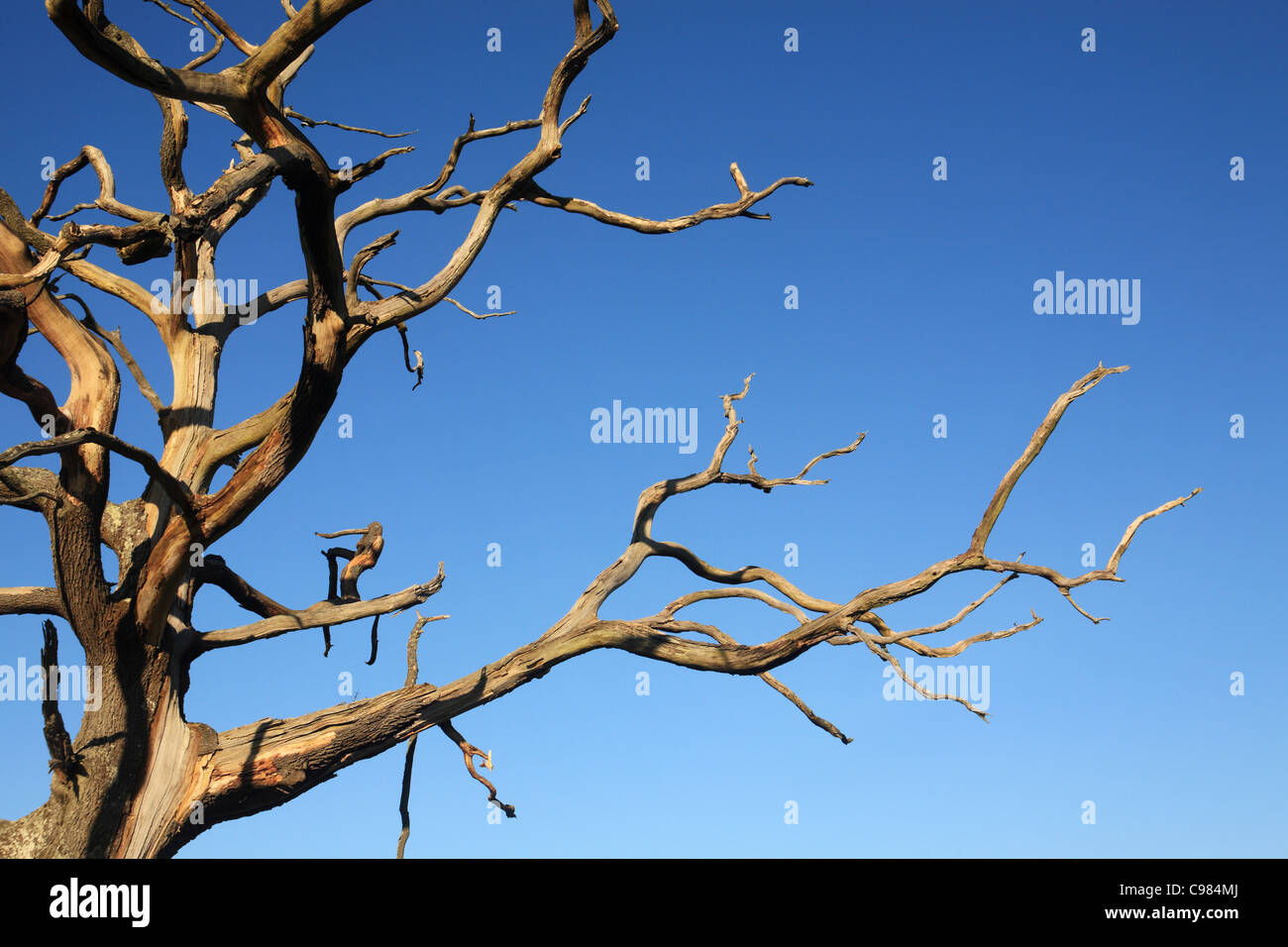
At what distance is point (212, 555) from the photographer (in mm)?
8633

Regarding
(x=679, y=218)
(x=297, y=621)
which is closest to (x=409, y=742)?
(x=297, y=621)

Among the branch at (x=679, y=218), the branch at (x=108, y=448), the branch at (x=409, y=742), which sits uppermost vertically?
the branch at (x=679, y=218)

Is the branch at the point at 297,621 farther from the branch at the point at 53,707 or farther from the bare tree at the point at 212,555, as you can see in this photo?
the branch at the point at 53,707

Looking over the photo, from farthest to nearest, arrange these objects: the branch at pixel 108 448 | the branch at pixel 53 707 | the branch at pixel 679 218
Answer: the branch at pixel 679 218 → the branch at pixel 53 707 → the branch at pixel 108 448

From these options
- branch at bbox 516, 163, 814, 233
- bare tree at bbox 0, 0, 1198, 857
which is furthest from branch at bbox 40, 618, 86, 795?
branch at bbox 516, 163, 814, 233

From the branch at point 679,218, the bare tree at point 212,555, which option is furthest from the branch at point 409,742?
the branch at point 679,218

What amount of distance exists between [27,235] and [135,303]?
1.56 m

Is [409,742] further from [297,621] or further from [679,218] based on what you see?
[679,218]

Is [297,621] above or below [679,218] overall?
below

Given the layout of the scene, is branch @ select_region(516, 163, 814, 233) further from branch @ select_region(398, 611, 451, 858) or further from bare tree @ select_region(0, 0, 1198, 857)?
branch @ select_region(398, 611, 451, 858)

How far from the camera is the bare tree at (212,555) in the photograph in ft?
22.8

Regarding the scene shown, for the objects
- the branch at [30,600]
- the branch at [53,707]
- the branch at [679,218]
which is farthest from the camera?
the branch at [679,218]

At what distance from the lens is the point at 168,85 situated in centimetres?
557

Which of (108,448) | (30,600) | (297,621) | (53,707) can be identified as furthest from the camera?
(297,621)
